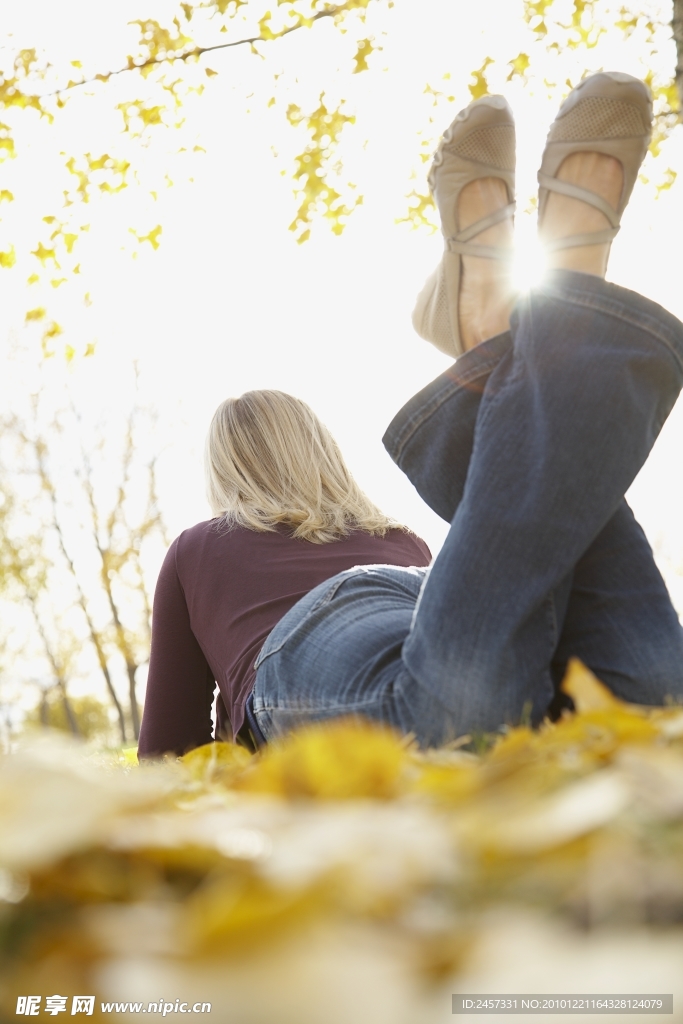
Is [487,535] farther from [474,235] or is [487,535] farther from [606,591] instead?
[474,235]

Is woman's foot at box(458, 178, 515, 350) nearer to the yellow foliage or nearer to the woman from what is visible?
the woman

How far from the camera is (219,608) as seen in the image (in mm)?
1951

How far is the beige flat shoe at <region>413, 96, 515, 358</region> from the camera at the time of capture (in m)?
1.81

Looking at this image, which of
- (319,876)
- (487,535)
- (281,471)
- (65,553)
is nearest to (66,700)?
(65,553)

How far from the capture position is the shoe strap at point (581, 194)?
5.43 ft

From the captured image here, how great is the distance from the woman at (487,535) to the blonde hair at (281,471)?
0.02 m

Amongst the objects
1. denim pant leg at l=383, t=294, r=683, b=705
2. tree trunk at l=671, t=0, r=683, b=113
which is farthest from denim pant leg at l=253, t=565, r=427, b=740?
tree trunk at l=671, t=0, r=683, b=113

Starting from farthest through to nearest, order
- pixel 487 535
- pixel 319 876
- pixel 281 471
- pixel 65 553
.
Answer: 1. pixel 65 553
2. pixel 281 471
3. pixel 487 535
4. pixel 319 876

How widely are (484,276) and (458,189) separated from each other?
0.86ft

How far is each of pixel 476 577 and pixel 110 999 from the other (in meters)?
0.90

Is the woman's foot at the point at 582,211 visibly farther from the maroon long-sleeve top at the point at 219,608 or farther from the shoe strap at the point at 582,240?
the maroon long-sleeve top at the point at 219,608

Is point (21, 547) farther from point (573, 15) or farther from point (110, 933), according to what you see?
point (110, 933)

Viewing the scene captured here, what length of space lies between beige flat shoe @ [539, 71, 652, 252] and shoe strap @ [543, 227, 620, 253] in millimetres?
137

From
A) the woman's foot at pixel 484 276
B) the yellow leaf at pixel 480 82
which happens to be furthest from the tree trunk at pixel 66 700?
the woman's foot at pixel 484 276
